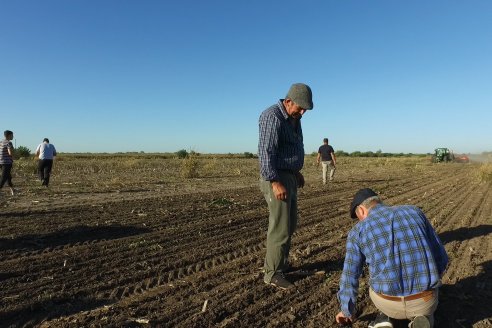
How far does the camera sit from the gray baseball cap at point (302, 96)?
15.1ft

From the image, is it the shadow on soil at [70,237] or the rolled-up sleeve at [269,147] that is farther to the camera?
the shadow on soil at [70,237]

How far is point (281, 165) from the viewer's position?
478 centimetres

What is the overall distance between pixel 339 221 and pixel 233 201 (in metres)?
3.91

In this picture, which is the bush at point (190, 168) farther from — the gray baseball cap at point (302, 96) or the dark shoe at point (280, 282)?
the gray baseball cap at point (302, 96)

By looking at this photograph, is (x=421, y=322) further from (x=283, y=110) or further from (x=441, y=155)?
(x=441, y=155)

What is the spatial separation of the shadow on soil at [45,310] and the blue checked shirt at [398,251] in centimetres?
270

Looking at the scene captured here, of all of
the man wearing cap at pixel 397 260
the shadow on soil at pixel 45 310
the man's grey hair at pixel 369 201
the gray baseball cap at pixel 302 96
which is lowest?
the shadow on soil at pixel 45 310

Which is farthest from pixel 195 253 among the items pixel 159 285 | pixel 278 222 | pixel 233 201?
pixel 233 201

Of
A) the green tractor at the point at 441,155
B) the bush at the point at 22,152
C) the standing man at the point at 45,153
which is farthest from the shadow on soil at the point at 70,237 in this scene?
the green tractor at the point at 441,155

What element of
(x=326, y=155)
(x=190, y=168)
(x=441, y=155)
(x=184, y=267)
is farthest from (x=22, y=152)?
(x=441, y=155)

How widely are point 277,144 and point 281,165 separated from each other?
0.87 feet

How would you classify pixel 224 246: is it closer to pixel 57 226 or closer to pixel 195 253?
pixel 195 253

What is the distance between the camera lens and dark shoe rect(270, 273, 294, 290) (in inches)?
190

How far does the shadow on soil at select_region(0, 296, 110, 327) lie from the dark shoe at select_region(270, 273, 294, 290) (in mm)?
1813
